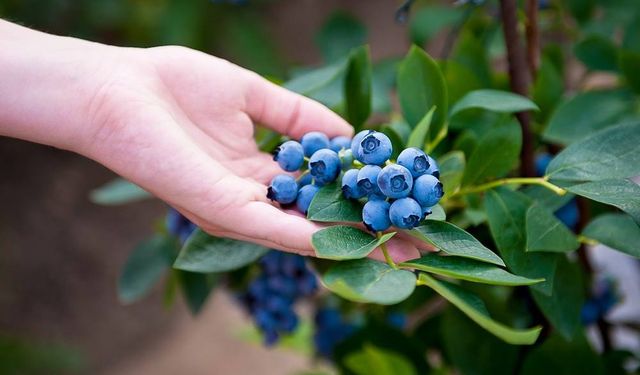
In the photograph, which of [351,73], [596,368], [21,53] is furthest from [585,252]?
[21,53]

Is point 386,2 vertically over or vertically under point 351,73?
under

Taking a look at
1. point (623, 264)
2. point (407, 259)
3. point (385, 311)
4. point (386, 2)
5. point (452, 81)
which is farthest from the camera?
point (386, 2)

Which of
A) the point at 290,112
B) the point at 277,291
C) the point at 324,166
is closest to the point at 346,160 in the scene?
the point at 324,166

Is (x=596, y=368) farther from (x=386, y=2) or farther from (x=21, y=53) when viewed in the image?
(x=386, y=2)

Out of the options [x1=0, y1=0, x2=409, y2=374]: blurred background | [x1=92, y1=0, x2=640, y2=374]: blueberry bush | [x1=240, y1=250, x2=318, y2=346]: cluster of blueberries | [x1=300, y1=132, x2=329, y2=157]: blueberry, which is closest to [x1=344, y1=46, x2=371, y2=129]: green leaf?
[x1=92, y1=0, x2=640, y2=374]: blueberry bush

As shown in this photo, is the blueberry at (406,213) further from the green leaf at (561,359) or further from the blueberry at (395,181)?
the green leaf at (561,359)

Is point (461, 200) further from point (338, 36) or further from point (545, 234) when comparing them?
point (338, 36)
